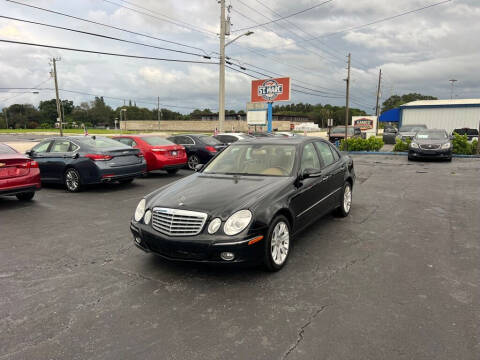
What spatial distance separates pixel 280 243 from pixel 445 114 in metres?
36.2

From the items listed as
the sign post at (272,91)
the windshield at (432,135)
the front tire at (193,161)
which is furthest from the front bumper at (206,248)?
the sign post at (272,91)

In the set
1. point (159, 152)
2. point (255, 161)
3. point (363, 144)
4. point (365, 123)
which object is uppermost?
point (365, 123)

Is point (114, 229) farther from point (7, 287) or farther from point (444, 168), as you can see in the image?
point (444, 168)

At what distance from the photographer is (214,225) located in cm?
356

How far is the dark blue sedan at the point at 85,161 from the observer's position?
890 centimetres

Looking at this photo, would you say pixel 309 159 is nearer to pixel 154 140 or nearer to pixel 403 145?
pixel 154 140

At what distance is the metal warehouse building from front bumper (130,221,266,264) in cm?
3609

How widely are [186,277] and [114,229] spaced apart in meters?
2.43

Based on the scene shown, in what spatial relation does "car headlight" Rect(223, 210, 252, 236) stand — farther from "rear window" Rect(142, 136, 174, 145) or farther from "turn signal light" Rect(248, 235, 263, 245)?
"rear window" Rect(142, 136, 174, 145)

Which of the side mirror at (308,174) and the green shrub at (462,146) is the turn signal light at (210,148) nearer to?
the side mirror at (308,174)

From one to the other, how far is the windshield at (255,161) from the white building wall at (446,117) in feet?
113

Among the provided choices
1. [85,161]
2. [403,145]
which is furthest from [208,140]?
[403,145]

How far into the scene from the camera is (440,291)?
11.4 feet

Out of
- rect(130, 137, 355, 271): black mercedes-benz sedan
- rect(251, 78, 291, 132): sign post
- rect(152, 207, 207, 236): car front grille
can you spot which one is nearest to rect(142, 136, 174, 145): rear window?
rect(130, 137, 355, 271): black mercedes-benz sedan
